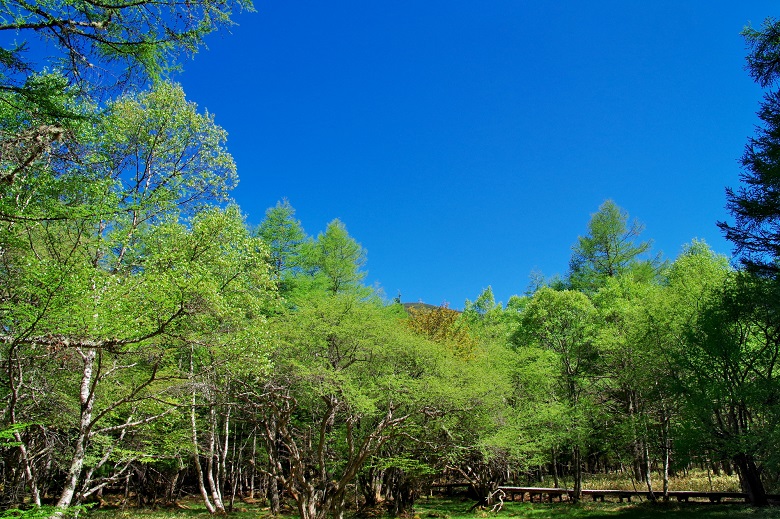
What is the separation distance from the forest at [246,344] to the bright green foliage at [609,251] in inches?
221

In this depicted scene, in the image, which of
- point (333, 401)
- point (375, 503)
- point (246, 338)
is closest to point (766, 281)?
point (333, 401)

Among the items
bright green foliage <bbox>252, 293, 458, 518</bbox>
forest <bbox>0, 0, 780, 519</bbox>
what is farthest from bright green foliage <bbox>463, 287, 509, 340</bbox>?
bright green foliage <bbox>252, 293, 458, 518</bbox>

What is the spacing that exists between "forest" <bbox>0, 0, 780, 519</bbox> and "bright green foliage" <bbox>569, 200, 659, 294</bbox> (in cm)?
563

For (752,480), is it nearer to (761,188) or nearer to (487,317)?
(761,188)

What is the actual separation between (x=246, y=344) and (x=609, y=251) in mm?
24747

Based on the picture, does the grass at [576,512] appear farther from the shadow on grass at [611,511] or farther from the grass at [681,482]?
the grass at [681,482]

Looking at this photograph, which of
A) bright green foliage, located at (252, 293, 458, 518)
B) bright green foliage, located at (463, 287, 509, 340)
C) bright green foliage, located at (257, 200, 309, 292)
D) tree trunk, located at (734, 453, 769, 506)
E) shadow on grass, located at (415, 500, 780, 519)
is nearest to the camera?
bright green foliage, located at (252, 293, 458, 518)

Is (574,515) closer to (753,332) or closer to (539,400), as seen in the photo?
(539,400)

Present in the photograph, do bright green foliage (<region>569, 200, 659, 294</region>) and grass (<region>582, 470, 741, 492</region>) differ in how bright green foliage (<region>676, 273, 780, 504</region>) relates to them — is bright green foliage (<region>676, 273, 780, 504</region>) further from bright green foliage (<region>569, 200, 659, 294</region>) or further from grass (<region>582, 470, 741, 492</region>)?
bright green foliage (<region>569, 200, 659, 294</region>)

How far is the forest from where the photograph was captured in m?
6.23

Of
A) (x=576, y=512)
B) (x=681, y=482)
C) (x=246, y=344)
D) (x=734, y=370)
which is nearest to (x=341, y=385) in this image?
(x=246, y=344)

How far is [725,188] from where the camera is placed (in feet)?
42.1

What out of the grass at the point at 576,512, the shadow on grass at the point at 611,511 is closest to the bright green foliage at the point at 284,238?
the grass at the point at 576,512

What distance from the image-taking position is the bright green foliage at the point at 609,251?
1072 inches
